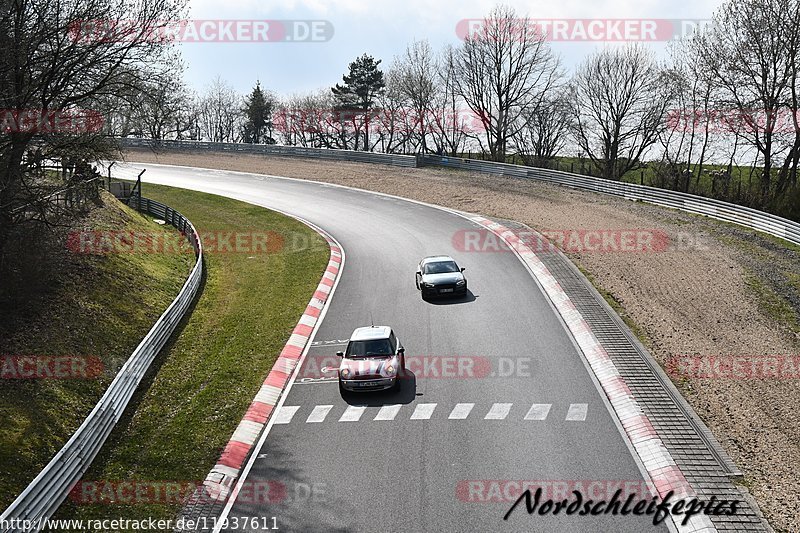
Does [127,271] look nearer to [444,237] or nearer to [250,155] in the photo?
[444,237]

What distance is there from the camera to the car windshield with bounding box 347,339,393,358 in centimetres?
1781

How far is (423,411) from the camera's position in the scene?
16.2 metres

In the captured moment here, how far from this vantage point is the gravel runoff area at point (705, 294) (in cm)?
1465

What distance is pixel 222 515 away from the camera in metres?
12.7

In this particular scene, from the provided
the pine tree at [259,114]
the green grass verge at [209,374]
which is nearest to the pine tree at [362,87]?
the pine tree at [259,114]

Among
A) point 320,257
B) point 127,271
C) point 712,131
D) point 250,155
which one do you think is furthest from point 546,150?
point 127,271

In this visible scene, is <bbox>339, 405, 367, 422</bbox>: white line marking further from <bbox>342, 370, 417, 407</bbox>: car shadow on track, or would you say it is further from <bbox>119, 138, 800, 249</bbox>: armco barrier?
<bbox>119, 138, 800, 249</bbox>: armco barrier

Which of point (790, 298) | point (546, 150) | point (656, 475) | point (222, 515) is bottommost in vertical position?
point (222, 515)

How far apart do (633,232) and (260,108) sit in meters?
65.0

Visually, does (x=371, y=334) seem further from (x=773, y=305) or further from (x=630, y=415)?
(x=773, y=305)

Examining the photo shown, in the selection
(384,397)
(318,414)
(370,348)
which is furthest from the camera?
(370,348)

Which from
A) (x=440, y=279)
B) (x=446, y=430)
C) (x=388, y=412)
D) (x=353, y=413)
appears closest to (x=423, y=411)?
(x=388, y=412)

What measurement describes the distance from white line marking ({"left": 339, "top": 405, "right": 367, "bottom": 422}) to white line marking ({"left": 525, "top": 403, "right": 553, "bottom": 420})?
4072mm

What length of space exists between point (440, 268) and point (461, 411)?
31.5ft
